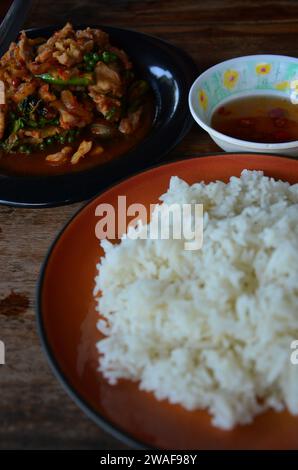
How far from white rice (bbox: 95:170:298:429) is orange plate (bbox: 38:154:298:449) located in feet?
0.12

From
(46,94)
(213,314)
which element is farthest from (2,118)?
(213,314)

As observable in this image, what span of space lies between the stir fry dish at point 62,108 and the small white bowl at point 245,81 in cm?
34

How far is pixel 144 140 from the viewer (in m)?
2.25

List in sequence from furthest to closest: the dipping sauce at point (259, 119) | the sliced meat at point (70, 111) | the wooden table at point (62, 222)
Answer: the sliced meat at point (70, 111) → the dipping sauce at point (259, 119) → the wooden table at point (62, 222)

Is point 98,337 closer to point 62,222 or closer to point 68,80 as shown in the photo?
point 62,222

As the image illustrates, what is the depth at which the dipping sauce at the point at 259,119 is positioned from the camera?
214 cm

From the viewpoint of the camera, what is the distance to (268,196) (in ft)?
5.66

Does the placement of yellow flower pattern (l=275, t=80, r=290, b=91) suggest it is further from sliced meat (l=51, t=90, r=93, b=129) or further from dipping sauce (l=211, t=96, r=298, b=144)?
sliced meat (l=51, t=90, r=93, b=129)

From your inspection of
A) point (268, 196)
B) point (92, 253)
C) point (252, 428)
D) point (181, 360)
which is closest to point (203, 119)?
point (268, 196)

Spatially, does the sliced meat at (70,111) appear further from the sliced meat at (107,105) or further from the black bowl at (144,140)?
the black bowl at (144,140)

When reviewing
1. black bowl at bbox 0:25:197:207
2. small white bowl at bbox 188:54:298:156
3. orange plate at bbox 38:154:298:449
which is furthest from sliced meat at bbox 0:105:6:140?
small white bowl at bbox 188:54:298:156

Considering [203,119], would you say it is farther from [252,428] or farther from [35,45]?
[252,428]

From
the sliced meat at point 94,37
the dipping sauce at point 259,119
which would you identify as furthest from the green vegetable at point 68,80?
the dipping sauce at point 259,119

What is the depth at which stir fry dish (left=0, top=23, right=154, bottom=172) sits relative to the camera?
90.8 inches
